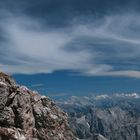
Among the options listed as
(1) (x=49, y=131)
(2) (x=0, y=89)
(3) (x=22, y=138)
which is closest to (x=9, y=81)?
(2) (x=0, y=89)

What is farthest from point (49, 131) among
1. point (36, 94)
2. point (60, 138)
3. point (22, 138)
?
point (22, 138)

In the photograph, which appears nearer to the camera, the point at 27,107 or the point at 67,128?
the point at 27,107

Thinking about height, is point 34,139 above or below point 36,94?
below

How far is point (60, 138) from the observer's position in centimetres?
6488

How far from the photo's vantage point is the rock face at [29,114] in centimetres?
5630

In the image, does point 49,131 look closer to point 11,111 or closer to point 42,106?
point 42,106

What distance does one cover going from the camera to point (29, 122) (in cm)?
5875

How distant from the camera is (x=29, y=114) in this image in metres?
60.0

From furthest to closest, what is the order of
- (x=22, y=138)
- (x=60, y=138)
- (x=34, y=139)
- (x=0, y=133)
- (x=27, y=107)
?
(x=60, y=138) → (x=27, y=107) → (x=34, y=139) → (x=22, y=138) → (x=0, y=133)

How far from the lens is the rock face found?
185ft

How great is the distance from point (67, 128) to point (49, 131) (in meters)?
5.62

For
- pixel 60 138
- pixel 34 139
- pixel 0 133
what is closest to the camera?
pixel 0 133

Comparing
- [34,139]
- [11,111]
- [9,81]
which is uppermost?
[9,81]

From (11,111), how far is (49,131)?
8877mm
